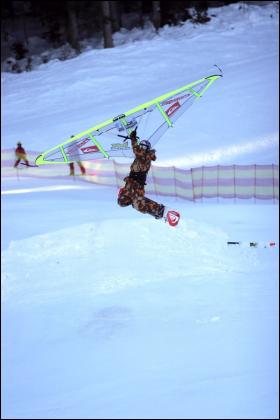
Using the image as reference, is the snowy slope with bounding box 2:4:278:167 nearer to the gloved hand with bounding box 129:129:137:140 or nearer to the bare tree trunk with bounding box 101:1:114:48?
the bare tree trunk with bounding box 101:1:114:48

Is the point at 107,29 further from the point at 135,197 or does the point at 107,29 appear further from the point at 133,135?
the point at 133,135

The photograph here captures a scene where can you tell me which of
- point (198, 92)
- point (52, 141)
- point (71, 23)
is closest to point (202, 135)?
point (52, 141)

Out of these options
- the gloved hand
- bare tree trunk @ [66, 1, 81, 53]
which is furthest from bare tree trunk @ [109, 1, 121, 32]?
the gloved hand

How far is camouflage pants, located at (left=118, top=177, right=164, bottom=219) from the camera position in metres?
9.55

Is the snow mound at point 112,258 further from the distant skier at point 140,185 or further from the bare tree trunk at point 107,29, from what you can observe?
the bare tree trunk at point 107,29

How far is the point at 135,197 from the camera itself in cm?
963

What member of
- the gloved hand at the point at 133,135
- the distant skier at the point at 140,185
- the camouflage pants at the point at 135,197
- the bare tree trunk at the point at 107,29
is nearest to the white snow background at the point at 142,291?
the bare tree trunk at the point at 107,29

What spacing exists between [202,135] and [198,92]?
22.0 m

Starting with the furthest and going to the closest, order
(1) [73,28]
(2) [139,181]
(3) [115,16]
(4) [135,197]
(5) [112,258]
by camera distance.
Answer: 1. (3) [115,16]
2. (1) [73,28]
3. (5) [112,258]
4. (4) [135,197]
5. (2) [139,181]

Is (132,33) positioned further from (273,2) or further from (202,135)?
(202,135)

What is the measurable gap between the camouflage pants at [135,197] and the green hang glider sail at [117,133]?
59cm

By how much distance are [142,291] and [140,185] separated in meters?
13.8

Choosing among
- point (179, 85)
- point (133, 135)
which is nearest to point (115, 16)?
point (179, 85)

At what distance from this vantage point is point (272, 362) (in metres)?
20.4
